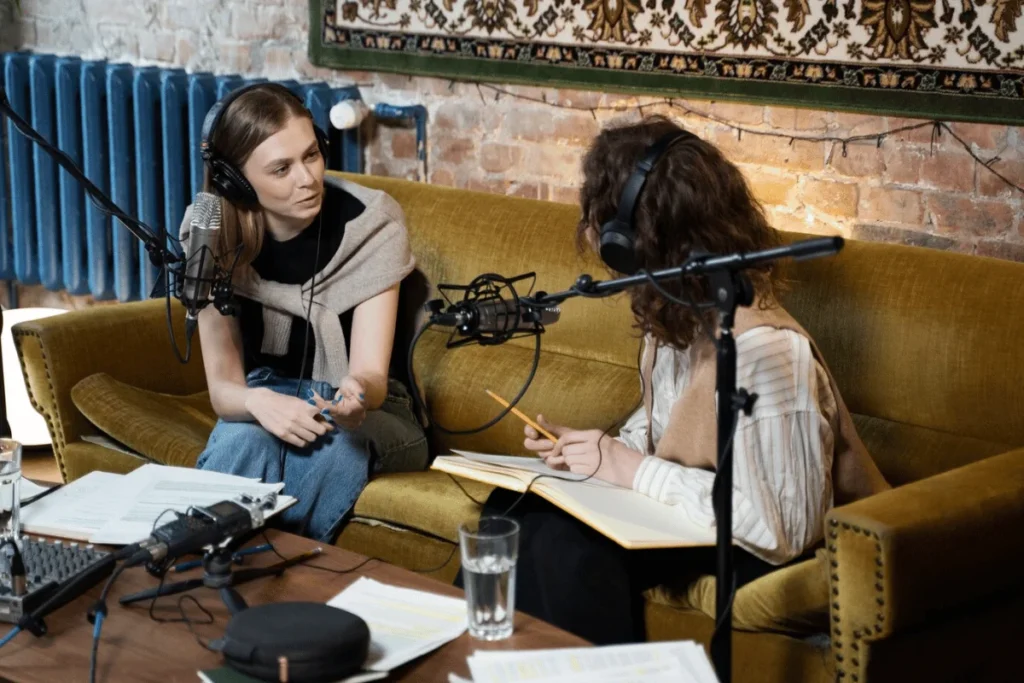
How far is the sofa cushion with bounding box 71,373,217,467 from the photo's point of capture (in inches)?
103

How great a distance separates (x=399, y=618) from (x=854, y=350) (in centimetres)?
109

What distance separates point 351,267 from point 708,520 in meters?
1.02

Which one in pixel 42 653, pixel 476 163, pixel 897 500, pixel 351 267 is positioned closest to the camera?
pixel 42 653

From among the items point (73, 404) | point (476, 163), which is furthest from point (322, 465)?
point (476, 163)

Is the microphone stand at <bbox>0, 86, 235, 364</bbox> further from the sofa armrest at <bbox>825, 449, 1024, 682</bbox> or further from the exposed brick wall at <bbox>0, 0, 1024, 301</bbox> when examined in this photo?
the exposed brick wall at <bbox>0, 0, 1024, 301</bbox>

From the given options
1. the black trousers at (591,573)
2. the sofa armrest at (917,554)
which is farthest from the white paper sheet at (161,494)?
the sofa armrest at (917,554)

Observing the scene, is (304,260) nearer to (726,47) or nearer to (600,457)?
(600,457)

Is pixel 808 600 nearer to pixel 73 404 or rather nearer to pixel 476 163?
pixel 73 404

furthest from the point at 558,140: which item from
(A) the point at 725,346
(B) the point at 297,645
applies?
(B) the point at 297,645

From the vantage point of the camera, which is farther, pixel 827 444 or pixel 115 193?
pixel 115 193

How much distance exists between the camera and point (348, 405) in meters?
2.35

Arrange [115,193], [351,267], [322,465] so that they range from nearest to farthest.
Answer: [322,465] → [351,267] → [115,193]

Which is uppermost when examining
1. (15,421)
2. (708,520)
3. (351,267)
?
(351,267)

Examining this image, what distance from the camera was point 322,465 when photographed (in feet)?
7.98
